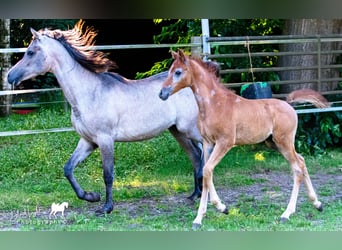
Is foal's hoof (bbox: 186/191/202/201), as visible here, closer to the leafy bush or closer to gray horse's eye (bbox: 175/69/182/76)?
gray horse's eye (bbox: 175/69/182/76)

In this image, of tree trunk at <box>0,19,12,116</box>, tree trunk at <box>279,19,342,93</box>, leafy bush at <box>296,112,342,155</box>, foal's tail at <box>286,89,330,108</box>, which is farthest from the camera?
tree trunk at <box>0,19,12,116</box>

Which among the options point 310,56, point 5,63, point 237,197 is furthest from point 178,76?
point 5,63

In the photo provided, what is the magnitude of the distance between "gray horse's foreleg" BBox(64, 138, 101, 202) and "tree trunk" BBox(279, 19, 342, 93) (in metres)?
4.20

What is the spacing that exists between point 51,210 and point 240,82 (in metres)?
4.23

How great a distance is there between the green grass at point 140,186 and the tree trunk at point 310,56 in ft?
3.51

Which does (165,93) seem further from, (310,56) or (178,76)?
(310,56)

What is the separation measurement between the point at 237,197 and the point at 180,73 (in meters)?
1.87

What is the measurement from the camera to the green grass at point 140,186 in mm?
5316

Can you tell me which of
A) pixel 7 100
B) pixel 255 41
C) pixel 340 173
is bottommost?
pixel 340 173

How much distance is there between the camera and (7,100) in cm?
1111

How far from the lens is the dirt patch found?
230 inches

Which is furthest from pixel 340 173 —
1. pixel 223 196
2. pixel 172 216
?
pixel 172 216

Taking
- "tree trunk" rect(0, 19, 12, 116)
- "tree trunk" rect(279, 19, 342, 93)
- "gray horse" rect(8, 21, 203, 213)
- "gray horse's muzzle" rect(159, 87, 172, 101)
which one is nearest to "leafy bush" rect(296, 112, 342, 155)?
"tree trunk" rect(279, 19, 342, 93)

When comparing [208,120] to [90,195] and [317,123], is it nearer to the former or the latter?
[90,195]
